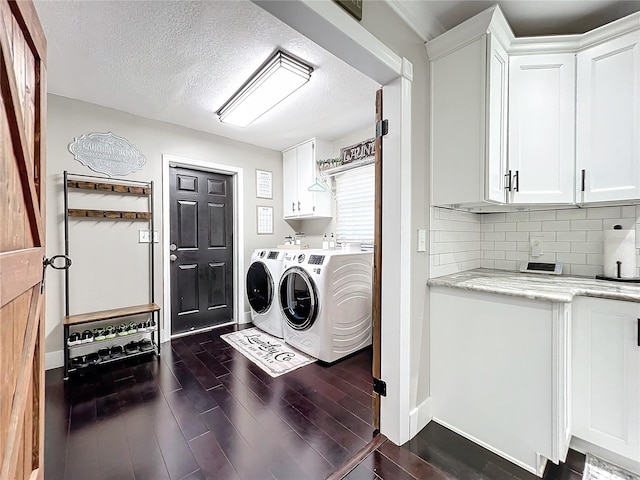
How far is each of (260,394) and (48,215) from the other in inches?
90.6

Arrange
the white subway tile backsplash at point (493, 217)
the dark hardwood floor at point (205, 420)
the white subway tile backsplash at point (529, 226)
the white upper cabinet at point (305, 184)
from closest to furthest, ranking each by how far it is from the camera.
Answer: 1. the dark hardwood floor at point (205, 420)
2. the white subway tile backsplash at point (529, 226)
3. the white subway tile backsplash at point (493, 217)
4. the white upper cabinet at point (305, 184)

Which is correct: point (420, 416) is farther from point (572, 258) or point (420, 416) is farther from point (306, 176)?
point (306, 176)

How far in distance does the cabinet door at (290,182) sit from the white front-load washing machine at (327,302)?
3.66ft

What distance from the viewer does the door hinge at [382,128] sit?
155cm

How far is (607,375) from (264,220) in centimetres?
338

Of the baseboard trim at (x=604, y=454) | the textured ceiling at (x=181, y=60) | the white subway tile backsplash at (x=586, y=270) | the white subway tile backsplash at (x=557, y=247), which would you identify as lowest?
the baseboard trim at (x=604, y=454)

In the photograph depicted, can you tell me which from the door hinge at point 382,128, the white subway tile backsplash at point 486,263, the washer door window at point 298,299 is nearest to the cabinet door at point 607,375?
the white subway tile backsplash at point 486,263

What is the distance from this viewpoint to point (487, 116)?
1497 millimetres

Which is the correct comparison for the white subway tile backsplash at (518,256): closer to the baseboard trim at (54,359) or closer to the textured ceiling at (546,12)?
the textured ceiling at (546,12)

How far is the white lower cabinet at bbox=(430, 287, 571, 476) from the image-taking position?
1.26 meters

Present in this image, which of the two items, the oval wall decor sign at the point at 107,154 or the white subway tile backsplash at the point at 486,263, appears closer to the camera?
the white subway tile backsplash at the point at 486,263

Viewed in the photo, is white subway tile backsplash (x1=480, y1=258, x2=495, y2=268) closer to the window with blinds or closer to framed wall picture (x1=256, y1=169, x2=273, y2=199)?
the window with blinds

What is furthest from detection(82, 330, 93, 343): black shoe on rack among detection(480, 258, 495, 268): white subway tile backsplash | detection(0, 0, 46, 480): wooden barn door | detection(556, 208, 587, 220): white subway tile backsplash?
detection(556, 208, 587, 220): white subway tile backsplash

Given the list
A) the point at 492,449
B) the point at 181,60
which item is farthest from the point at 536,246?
the point at 181,60
